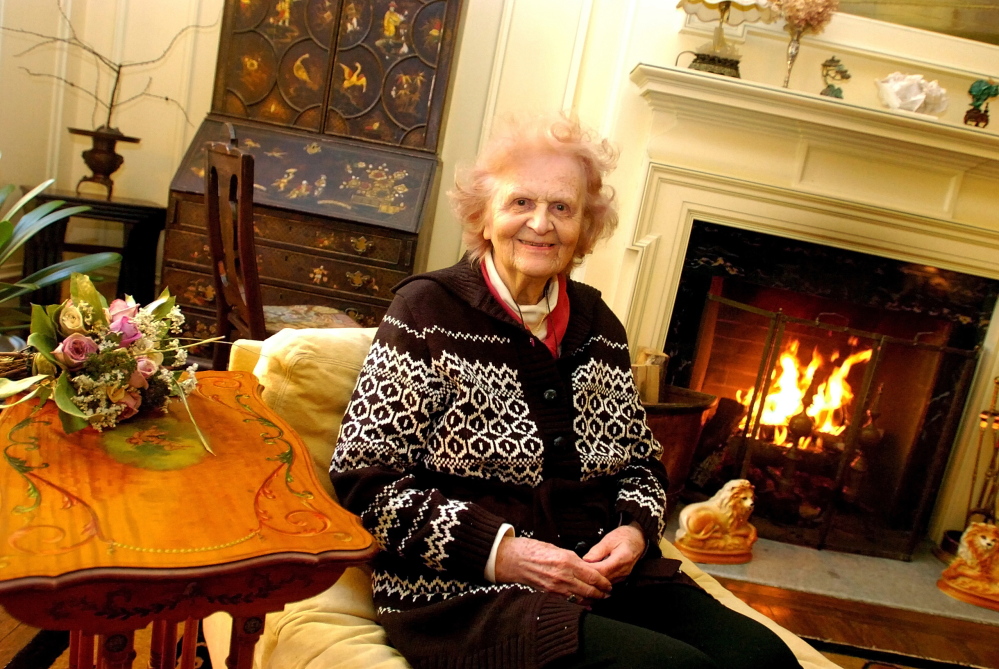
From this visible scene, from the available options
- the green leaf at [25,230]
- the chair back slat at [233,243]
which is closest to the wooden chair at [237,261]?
the chair back slat at [233,243]

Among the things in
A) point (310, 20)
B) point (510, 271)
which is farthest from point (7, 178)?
point (510, 271)

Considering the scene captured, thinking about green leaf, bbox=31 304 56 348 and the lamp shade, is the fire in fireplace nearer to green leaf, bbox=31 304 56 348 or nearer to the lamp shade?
the lamp shade

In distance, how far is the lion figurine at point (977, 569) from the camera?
284 cm

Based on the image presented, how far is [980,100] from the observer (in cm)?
294

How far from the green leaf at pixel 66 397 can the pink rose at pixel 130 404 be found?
0.23 ft

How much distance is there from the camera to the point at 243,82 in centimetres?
326

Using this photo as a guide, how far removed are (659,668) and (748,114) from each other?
2.23 m

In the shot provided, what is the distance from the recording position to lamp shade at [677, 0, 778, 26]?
267cm

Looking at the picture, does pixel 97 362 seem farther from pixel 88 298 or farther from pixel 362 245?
pixel 362 245

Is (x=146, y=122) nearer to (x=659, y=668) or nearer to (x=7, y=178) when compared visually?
(x=7, y=178)

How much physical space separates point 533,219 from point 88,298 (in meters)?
0.76

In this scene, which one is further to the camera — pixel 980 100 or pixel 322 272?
pixel 322 272

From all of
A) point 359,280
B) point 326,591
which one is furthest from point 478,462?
point 359,280

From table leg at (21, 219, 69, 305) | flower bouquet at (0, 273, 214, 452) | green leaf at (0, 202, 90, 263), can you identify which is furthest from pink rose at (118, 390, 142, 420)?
table leg at (21, 219, 69, 305)
